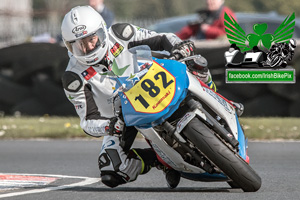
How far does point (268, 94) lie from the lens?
449 inches

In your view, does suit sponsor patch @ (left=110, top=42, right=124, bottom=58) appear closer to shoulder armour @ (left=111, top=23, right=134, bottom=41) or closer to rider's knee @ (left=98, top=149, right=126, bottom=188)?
shoulder armour @ (left=111, top=23, right=134, bottom=41)

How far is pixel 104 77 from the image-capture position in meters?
6.54

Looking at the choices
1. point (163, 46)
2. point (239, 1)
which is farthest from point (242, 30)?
point (239, 1)

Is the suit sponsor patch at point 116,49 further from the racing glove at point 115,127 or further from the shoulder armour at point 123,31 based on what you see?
the racing glove at point 115,127

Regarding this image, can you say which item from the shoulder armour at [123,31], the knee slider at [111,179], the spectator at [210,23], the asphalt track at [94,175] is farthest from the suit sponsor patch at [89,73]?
the spectator at [210,23]

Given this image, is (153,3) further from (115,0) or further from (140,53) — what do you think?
(140,53)

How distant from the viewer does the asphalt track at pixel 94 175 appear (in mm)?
6066

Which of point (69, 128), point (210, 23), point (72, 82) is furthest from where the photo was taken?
point (210, 23)

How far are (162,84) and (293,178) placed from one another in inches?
73.6

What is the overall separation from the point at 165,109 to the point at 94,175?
7.17 ft

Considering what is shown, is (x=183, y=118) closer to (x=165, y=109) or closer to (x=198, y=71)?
(x=165, y=109)

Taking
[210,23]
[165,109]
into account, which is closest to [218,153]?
[165,109]

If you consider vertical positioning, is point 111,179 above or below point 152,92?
below

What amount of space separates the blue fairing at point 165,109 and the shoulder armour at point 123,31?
3.56 feet
